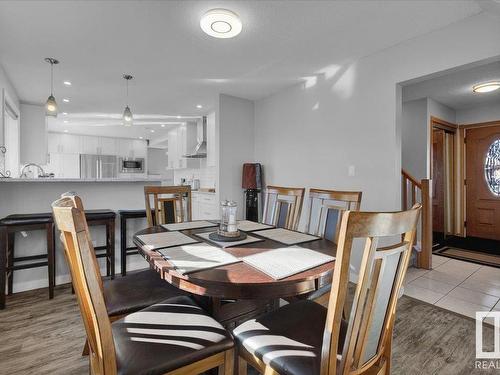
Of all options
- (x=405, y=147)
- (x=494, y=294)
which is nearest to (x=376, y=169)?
(x=494, y=294)

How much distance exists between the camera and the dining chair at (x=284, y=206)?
7.37ft

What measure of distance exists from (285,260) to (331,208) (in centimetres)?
91

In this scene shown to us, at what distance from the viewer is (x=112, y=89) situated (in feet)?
13.3

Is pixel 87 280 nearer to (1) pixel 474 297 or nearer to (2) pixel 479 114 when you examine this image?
(1) pixel 474 297

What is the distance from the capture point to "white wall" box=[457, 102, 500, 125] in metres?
4.52

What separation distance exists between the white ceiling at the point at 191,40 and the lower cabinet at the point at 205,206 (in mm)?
1883

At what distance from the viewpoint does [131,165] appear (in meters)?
7.67

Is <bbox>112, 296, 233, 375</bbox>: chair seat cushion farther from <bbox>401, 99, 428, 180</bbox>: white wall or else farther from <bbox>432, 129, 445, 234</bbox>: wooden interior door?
<bbox>432, 129, 445, 234</bbox>: wooden interior door

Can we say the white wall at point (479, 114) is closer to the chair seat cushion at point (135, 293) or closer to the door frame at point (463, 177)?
the door frame at point (463, 177)

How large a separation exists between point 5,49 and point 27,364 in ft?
10.0

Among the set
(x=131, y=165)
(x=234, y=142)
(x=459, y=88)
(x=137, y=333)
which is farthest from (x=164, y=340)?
(x=131, y=165)

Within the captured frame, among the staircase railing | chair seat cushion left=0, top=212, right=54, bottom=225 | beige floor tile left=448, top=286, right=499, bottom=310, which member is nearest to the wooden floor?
beige floor tile left=448, top=286, right=499, bottom=310

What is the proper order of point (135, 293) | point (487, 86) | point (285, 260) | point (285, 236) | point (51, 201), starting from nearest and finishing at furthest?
point (285, 260) < point (135, 293) < point (285, 236) < point (51, 201) < point (487, 86)

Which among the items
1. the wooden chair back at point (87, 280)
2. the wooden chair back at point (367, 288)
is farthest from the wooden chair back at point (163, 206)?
the wooden chair back at point (367, 288)
